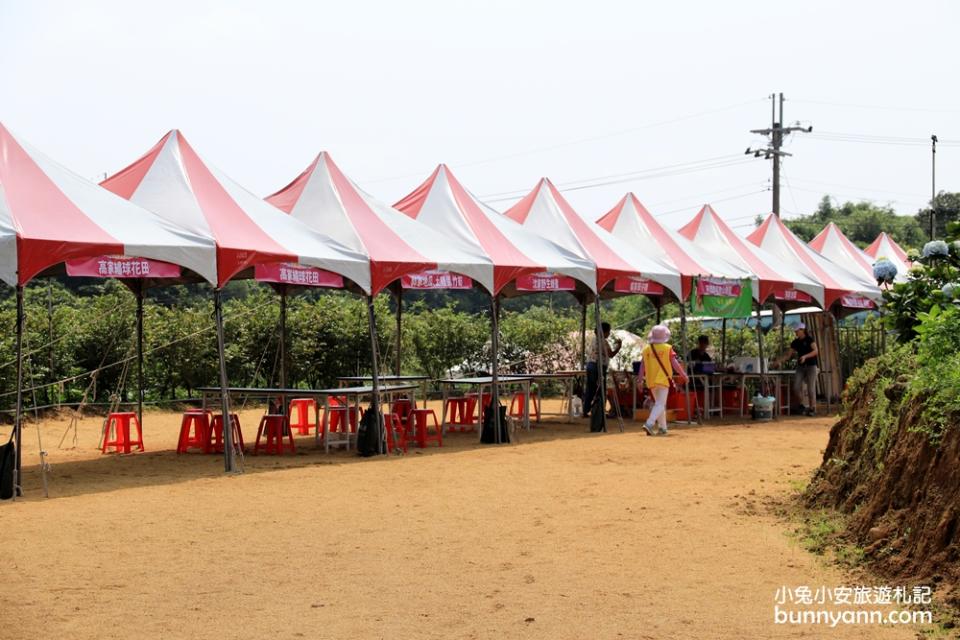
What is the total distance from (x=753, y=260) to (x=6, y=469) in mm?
15721

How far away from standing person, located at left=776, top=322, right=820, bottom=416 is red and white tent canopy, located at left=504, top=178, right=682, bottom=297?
12.5ft

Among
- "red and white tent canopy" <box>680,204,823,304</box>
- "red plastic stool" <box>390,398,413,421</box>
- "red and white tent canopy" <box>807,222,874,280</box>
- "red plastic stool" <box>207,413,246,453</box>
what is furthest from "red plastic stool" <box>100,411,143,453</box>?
"red and white tent canopy" <box>807,222,874,280</box>

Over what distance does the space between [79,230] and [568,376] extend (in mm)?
10084

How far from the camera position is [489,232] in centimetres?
1673

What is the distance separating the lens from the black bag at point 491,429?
1560 centimetres

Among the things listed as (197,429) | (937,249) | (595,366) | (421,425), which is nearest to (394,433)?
(421,425)

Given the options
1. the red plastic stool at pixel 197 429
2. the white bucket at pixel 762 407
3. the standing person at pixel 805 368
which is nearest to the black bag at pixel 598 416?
the white bucket at pixel 762 407

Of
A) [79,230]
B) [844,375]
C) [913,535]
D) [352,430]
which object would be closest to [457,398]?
[352,430]

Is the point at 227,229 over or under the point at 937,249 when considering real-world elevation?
over

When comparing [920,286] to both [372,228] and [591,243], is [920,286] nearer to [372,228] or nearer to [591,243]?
[372,228]

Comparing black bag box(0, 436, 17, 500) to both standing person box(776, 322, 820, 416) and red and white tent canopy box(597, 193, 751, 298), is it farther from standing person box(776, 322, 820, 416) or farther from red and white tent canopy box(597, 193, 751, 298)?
standing person box(776, 322, 820, 416)

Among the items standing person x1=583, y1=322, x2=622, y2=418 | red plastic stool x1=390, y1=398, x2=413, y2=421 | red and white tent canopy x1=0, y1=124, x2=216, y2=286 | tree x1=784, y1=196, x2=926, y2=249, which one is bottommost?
red plastic stool x1=390, y1=398, x2=413, y2=421

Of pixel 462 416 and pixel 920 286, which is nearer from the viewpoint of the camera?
pixel 920 286

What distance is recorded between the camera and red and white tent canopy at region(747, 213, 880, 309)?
75.2 ft
